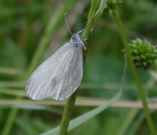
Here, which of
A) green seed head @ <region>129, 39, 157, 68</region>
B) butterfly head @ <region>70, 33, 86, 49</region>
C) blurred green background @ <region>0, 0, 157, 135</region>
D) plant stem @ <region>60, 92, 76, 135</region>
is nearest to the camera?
plant stem @ <region>60, 92, 76, 135</region>

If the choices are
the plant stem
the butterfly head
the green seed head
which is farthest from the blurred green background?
the plant stem

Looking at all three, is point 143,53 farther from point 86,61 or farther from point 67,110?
point 86,61

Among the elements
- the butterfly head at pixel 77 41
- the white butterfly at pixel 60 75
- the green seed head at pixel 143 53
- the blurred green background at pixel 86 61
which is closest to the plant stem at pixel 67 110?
the white butterfly at pixel 60 75

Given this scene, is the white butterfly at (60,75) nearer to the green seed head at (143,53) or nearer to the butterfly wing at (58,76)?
the butterfly wing at (58,76)

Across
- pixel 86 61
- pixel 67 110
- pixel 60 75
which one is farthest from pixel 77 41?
pixel 86 61

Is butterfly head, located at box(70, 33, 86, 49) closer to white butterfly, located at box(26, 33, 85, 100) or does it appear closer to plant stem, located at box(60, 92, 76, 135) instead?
white butterfly, located at box(26, 33, 85, 100)

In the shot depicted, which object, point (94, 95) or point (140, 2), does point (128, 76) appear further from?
point (140, 2)

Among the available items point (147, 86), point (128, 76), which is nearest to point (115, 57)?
point (128, 76)
